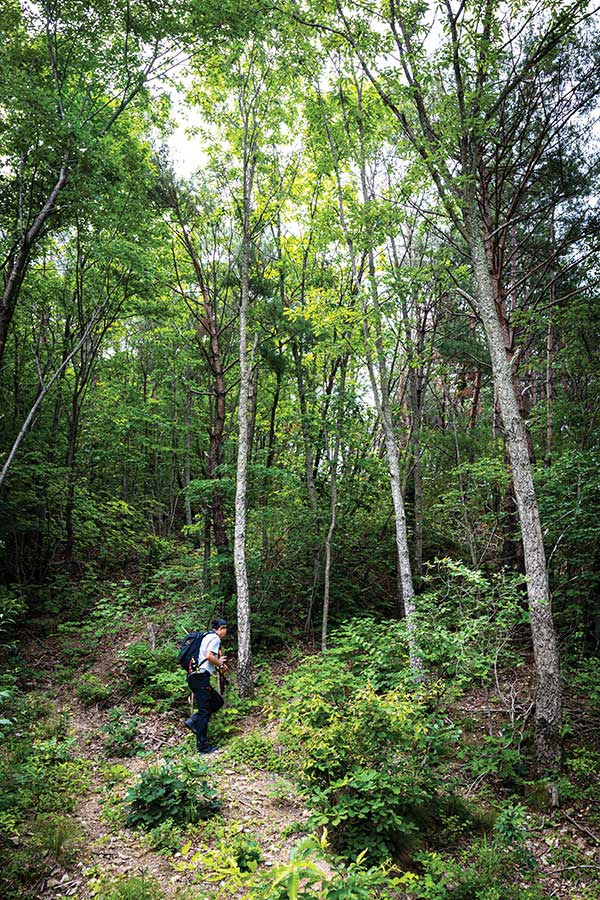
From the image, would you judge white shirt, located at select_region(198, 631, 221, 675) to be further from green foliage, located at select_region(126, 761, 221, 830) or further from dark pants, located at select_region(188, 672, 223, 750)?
green foliage, located at select_region(126, 761, 221, 830)

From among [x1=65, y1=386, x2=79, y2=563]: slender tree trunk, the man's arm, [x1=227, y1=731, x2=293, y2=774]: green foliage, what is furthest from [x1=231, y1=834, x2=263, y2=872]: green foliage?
[x1=65, y1=386, x2=79, y2=563]: slender tree trunk

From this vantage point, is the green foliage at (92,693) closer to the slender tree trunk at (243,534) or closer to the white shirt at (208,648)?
the slender tree trunk at (243,534)

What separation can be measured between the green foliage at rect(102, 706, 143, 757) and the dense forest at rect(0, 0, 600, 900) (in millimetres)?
40

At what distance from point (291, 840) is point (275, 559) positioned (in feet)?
21.2

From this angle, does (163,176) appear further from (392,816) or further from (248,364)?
(392,816)

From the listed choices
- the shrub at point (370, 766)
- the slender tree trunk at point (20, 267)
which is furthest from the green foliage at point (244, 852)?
the slender tree trunk at point (20, 267)

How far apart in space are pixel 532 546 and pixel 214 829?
16.0 ft

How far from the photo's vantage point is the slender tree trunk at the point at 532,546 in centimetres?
583

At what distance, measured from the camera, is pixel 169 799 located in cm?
475

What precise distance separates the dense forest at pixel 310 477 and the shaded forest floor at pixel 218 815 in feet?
0.14

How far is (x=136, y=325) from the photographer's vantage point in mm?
18609

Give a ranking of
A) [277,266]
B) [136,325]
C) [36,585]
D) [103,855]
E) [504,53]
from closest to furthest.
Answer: [103,855]
[504,53]
[36,585]
[277,266]
[136,325]

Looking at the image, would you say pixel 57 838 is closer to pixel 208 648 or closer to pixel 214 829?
pixel 214 829

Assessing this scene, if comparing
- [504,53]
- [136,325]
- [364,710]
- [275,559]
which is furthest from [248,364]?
[136,325]
